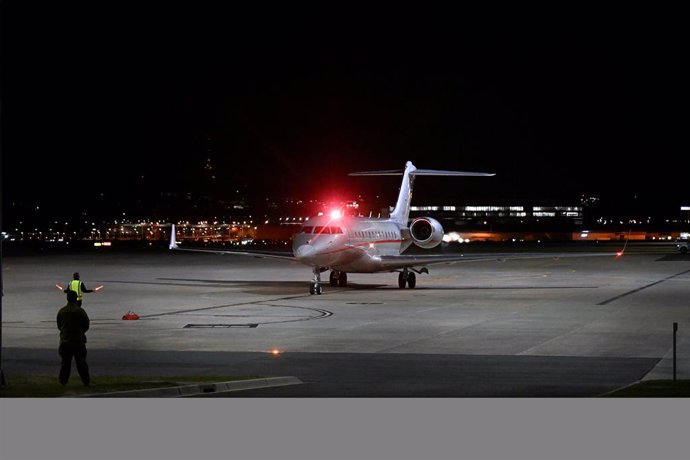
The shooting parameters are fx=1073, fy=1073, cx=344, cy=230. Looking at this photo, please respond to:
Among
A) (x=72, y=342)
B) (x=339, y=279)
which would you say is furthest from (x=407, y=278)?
(x=72, y=342)

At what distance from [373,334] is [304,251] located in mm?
15398

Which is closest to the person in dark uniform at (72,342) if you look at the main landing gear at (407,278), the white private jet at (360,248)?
the white private jet at (360,248)

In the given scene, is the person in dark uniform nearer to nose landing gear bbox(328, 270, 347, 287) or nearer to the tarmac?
the tarmac

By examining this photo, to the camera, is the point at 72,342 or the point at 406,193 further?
the point at 406,193

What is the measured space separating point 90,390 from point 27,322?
580 inches

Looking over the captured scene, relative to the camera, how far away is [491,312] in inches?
1316

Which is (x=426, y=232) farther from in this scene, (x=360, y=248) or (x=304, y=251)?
(x=304, y=251)

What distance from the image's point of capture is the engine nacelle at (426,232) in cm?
4828

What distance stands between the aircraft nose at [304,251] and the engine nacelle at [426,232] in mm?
7838

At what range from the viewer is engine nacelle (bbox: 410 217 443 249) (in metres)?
48.3

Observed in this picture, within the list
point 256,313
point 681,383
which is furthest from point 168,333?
point 681,383

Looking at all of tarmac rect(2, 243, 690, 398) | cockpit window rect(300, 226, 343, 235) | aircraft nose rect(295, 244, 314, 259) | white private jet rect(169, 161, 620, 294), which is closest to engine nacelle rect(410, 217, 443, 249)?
white private jet rect(169, 161, 620, 294)

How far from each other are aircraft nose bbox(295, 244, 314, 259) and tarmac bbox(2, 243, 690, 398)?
1550 millimetres

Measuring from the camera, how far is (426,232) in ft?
159
